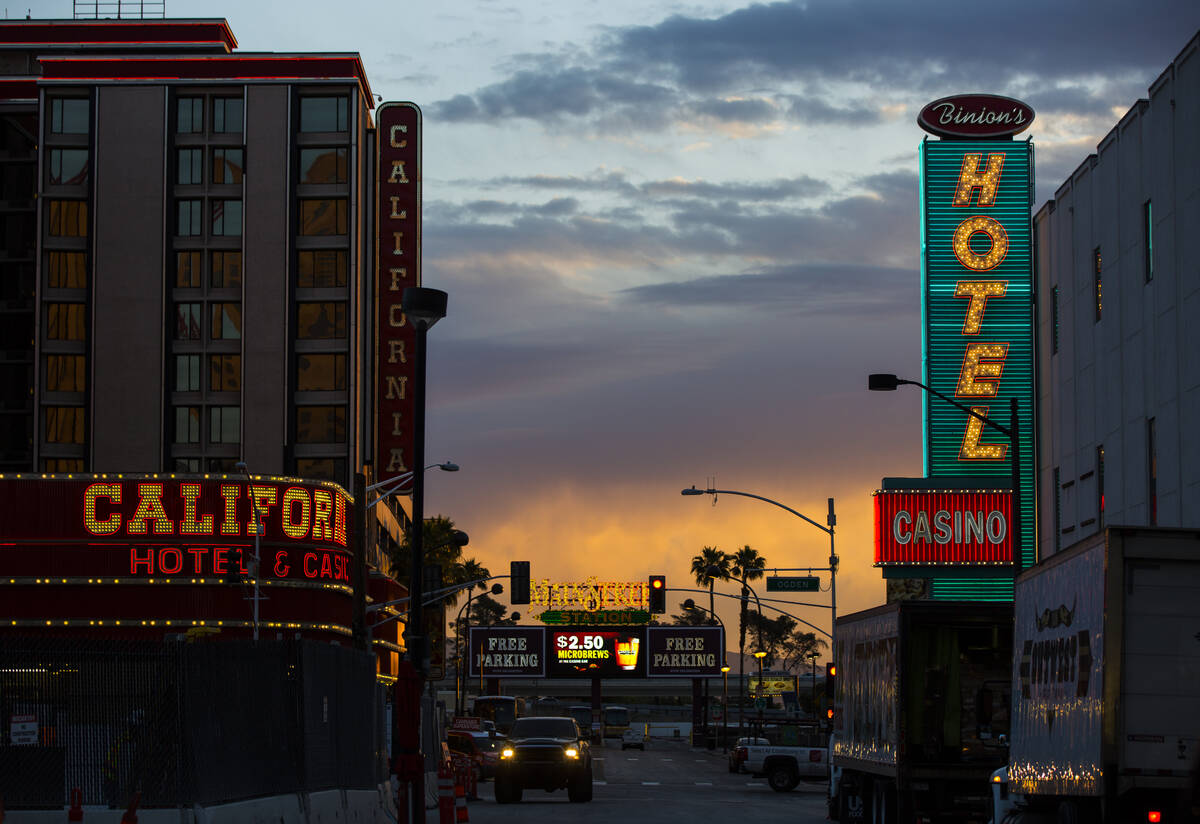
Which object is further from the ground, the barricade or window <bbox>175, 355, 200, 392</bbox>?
window <bbox>175, 355, 200, 392</bbox>

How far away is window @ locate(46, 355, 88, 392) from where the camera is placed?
8231 centimetres

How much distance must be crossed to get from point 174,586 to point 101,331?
20.8m

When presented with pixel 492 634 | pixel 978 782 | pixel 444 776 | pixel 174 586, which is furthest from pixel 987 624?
pixel 492 634

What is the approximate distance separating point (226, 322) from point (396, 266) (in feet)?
32.0

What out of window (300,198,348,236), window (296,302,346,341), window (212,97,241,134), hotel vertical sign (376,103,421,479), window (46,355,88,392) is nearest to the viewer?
hotel vertical sign (376,103,421,479)

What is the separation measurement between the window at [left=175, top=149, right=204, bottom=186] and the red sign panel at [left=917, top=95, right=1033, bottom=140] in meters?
40.2

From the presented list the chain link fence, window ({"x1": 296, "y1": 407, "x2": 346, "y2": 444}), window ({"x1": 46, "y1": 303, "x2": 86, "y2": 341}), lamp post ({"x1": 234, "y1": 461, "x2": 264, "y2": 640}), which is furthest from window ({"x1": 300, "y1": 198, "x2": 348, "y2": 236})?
the chain link fence

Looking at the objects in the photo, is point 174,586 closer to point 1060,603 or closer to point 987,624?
point 987,624

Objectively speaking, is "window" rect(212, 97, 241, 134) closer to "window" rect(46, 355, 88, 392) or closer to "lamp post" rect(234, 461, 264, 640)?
"window" rect(46, 355, 88, 392)

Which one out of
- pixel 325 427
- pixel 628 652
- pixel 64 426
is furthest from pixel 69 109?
pixel 628 652

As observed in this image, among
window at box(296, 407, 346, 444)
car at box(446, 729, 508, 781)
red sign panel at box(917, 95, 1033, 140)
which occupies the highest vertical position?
red sign panel at box(917, 95, 1033, 140)

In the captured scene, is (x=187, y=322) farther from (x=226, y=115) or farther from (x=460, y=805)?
(x=460, y=805)

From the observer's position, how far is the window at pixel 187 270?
82.3m

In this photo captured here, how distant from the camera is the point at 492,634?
114688mm
